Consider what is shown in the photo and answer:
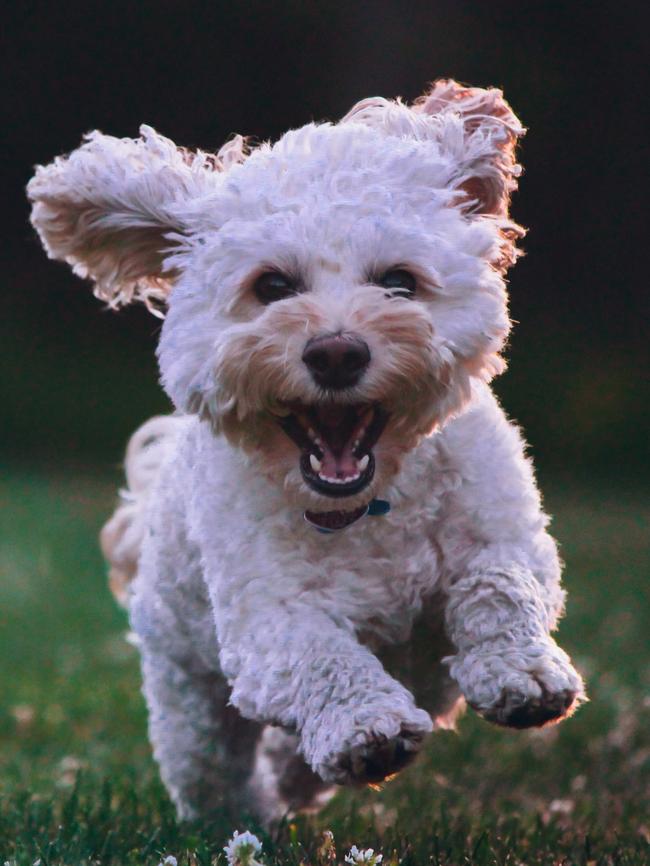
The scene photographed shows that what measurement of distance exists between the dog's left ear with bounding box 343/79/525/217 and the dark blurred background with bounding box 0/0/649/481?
13028 millimetres

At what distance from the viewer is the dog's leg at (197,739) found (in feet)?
16.6

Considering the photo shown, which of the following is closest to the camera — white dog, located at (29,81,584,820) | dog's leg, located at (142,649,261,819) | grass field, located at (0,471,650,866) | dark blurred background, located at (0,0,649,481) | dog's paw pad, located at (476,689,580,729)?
→ dog's paw pad, located at (476,689,580,729)

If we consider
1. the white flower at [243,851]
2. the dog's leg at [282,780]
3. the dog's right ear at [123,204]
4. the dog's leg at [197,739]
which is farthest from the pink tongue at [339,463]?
the dog's leg at [282,780]

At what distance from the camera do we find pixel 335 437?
4016 mm

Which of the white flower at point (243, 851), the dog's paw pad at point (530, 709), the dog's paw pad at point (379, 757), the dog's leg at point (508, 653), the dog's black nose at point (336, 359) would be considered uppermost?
the dog's black nose at point (336, 359)

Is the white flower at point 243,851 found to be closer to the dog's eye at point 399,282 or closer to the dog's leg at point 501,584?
the dog's leg at point 501,584

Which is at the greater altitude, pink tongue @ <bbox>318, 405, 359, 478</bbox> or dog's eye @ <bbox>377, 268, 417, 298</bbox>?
dog's eye @ <bbox>377, 268, 417, 298</bbox>

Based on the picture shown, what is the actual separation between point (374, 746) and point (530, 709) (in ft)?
1.30

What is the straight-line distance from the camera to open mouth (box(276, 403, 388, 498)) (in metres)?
3.96

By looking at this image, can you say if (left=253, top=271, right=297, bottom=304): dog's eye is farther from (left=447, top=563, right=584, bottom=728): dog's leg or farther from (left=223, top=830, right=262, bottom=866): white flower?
(left=223, top=830, right=262, bottom=866): white flower

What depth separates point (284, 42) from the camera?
1980 centimetres

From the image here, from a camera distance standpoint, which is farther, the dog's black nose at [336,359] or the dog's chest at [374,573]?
the dog's chest at [374,573]

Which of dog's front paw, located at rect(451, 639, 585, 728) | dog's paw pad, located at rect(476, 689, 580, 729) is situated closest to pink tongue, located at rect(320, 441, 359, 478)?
dog's front paw, located at rect(451, 639, 585, 728)

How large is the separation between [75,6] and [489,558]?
1783 centimetres
